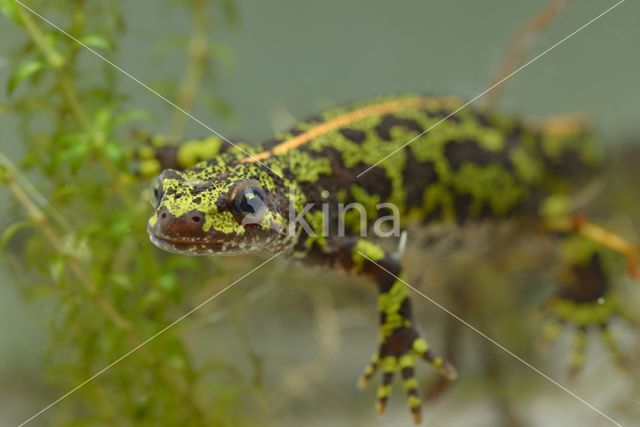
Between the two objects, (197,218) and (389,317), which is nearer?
(197,218)

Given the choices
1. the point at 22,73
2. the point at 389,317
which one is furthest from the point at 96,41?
the point at 389,317

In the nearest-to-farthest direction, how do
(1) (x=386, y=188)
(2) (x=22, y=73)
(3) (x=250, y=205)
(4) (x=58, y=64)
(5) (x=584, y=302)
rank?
(3) (x=250, y=205)
(2) (x=22, y=73)
(4) (x=58, y=64)
(1) (x=386, y=188)
(5) (x=584, y=302)

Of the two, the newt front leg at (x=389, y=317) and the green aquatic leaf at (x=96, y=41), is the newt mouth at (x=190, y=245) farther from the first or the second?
the green aquatic leaf at (x=96, y=41)

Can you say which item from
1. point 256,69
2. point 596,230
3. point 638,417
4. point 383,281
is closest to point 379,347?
point 383,281

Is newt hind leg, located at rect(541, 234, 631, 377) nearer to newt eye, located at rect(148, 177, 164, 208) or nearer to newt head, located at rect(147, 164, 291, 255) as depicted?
newt head, located at rect(147, 164, 291, 255)

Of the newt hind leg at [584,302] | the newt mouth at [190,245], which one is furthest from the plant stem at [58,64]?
the newt hind leg at [584,302]

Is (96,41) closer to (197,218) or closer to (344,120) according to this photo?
(197,218)

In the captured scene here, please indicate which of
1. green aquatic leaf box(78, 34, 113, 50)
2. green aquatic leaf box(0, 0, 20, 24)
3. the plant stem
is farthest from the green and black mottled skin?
green aquatic leaf box(0, 0, 20, 24)
